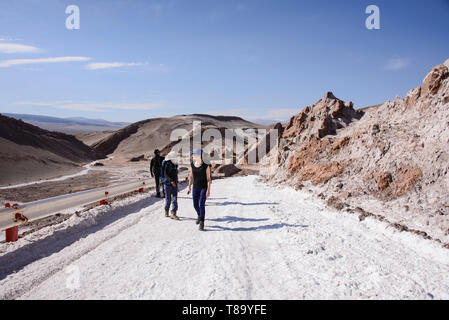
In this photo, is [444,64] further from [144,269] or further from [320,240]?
[144,269]

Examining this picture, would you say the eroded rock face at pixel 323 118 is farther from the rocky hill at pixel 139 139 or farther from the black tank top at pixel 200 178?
the rocky hill at pixel 139 139

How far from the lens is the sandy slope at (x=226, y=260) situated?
354 cm

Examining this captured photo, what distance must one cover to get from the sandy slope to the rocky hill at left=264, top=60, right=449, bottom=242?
2.98 feet

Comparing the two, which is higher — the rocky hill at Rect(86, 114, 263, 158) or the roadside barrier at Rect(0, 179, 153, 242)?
the rocky hill at Rect(86, 114, 263, 158)

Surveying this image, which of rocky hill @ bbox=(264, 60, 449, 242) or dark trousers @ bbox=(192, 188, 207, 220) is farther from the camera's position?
rocky hill @ bbox=(264, 60, 449, 242)

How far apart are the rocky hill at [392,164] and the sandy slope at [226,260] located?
91 centimetres

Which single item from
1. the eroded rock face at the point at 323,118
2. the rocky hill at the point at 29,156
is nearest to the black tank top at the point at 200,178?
the eroded rock face at the point at 323,118

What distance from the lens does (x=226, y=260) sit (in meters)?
4.41

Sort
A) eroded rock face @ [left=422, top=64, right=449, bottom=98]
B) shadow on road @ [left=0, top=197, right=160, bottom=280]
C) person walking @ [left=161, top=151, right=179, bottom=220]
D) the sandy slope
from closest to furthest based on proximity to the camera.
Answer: the sandy slope → shadow on road @ [left=0, top=197, right=160, bottom=280] → person walking @ [left=161, top=151, right=179, bottom=220] → eroded rock face @ [left=422, top=64, right=449, bottom=98]

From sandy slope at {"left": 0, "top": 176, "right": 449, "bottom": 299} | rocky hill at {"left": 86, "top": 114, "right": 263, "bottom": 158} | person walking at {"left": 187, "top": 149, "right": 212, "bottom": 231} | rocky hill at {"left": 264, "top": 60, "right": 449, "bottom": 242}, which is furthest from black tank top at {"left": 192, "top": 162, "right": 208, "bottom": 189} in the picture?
rocky hill at {"left": 86, "top": 114, "right": 263, "bottom": 158}

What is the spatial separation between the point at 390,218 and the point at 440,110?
14.6 feet

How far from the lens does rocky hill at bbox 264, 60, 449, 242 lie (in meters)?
6.30

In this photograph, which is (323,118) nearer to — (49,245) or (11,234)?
(49,245)

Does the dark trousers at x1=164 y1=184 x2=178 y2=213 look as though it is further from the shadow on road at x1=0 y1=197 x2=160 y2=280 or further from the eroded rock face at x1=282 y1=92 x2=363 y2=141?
the eroded rock face at x1=282 y1=92 x2=363 y2=141
